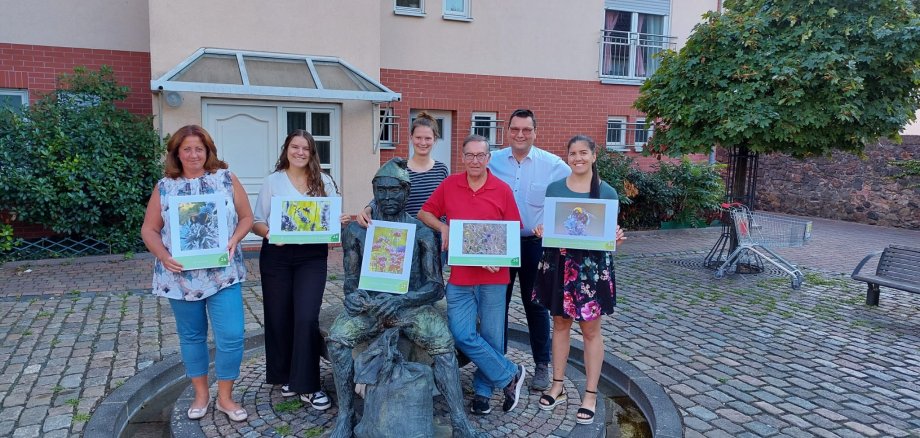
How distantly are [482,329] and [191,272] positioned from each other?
1897 mm

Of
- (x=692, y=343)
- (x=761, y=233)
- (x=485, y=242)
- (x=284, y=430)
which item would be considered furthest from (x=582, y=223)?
(x=761, y=233)

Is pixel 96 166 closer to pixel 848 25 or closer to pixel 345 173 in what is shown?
pixel 345 173

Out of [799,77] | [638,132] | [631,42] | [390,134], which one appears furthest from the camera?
[638,132]

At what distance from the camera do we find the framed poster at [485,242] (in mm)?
3730

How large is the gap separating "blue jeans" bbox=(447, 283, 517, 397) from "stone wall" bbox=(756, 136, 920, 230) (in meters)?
14.2

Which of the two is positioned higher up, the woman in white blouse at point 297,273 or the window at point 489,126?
the window at point 489,126

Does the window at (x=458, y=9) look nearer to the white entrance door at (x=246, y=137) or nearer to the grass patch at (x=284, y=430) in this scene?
the white entrance door at (x=246, y=137)

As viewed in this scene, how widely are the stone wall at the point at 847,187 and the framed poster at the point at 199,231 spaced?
1568cm

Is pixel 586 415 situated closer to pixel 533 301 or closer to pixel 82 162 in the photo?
pixel 533 301

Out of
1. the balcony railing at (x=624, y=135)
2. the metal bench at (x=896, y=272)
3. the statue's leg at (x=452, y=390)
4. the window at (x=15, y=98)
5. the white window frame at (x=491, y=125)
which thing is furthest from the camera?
the balcony railing at (x=624, y=135)

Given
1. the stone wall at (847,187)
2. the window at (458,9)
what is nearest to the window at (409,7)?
the window at (458,9)

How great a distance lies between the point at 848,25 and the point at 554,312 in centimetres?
662

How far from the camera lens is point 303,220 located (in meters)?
3.85

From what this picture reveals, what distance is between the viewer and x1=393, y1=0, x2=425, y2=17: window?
11.5 m
